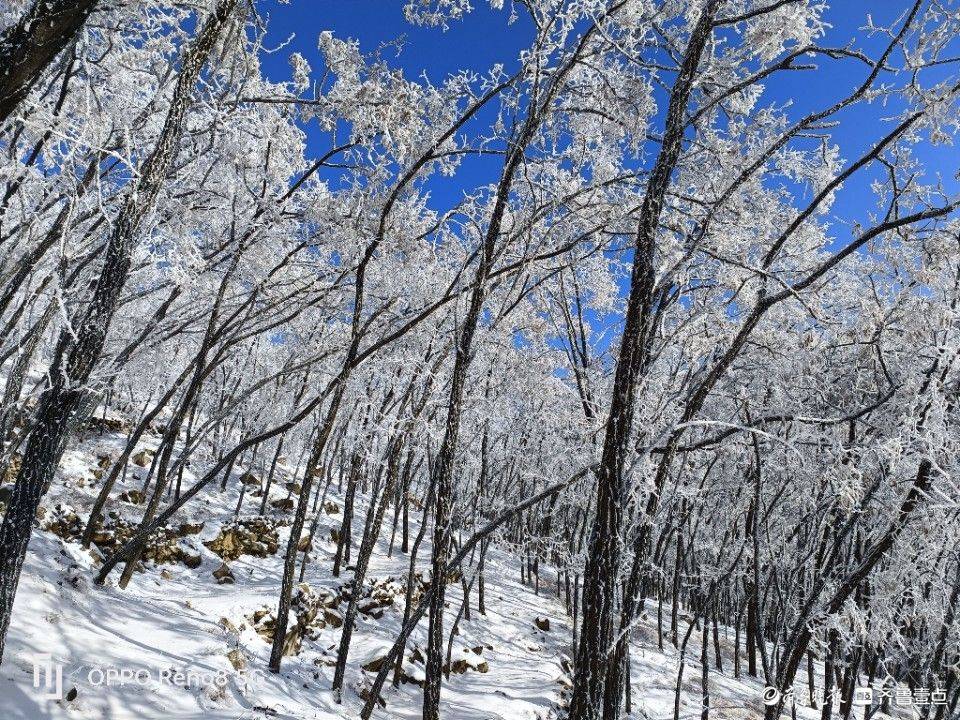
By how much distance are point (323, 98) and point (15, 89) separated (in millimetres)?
4986

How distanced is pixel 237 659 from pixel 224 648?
24cm

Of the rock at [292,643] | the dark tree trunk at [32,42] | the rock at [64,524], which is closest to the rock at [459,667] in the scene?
the rock at [292,643]

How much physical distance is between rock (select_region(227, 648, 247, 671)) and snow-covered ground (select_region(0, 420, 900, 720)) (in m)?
0.02

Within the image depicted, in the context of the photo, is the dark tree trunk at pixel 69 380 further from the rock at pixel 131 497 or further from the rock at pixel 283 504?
the rock at pixel 283 504

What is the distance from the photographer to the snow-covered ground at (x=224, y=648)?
17.9 ft

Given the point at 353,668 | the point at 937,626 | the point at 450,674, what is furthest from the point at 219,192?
the point at 937,626

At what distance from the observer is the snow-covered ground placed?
5.45 metres

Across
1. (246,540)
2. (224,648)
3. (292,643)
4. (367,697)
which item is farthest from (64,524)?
(367,697)

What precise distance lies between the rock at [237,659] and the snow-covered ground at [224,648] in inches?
0.7

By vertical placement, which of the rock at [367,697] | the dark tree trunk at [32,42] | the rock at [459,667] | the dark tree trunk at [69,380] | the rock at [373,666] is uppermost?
the dark tree trunk at [32,42]

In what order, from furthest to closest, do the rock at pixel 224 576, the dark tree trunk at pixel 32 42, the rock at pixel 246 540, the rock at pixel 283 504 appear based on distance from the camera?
the rock at pixel 283 504, the rock at pixel 246 540, the rock at pixel 224 576, the dark tree trunk at pixel 32 42

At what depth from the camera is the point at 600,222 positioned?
7.72 meters

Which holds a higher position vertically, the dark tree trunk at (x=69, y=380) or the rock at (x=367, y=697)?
the dark tree trunk at (x=69, y=380)

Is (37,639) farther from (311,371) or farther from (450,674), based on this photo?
(450,674)
